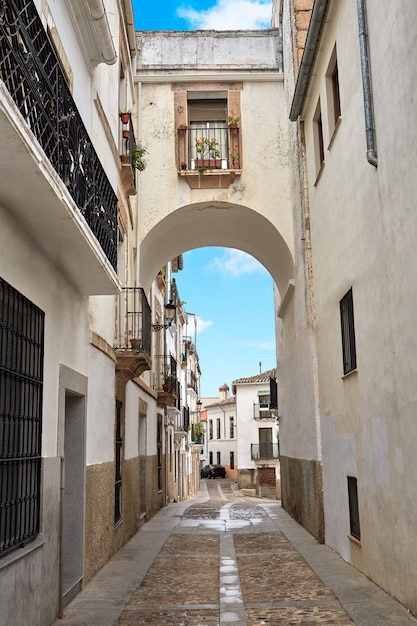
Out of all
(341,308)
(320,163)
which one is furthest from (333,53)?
(341,308)

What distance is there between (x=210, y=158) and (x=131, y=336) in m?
4.69

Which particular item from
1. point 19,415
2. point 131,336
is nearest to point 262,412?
point 131,336

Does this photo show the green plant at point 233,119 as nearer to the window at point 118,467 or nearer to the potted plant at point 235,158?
the potted plant at point 235,158

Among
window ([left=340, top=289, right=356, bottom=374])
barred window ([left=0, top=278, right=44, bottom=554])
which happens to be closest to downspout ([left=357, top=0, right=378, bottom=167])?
window ([left=340, top=289, right=356, bottom=374])

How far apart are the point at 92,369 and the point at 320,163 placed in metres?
5.53

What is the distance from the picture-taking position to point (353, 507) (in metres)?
9.26

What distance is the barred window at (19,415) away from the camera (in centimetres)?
518

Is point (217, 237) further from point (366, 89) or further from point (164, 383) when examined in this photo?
point (366, 89)

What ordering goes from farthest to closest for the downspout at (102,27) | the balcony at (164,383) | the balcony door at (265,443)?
1. the balcony door at (265,443)
2. the balcony at (164,383)
3. the downspout at (102,27)

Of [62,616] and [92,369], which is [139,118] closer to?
[92,369]

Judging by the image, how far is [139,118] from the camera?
48.6 ft

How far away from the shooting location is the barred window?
204 inches

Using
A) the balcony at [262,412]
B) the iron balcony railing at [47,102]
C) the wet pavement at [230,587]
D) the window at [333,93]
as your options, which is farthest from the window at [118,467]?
the balcony at [262,412]

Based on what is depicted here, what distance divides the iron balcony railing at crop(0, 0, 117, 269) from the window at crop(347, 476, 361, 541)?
4780 mm
